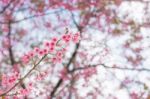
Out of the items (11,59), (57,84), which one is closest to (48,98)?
(57,84)

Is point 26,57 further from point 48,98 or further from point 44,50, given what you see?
point 48,98

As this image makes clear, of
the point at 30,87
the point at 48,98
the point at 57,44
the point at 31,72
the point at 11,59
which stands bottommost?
the point at 48,98

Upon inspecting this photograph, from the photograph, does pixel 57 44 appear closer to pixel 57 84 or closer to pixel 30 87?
pixel 30 87

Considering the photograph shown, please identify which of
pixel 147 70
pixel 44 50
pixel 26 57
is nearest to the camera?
pixel 44 50

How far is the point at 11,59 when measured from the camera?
48.7 ft

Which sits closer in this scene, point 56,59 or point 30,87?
point 56,59

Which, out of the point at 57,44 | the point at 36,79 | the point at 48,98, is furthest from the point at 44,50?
the point at 48,98

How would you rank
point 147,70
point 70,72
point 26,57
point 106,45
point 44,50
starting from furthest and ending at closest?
point 70,72 → point 106,45 → point 147,70 → point 26,57 → point 44,50

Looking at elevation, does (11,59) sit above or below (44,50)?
below

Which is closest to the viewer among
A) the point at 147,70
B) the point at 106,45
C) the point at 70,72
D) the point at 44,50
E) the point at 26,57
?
the point at 44,50

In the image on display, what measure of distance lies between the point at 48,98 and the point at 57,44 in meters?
9.07

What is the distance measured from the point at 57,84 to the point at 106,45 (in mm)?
2546

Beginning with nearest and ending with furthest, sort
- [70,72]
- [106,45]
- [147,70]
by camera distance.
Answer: [147,70] < [106,45] < [70,72]

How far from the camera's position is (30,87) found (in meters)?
6.36
